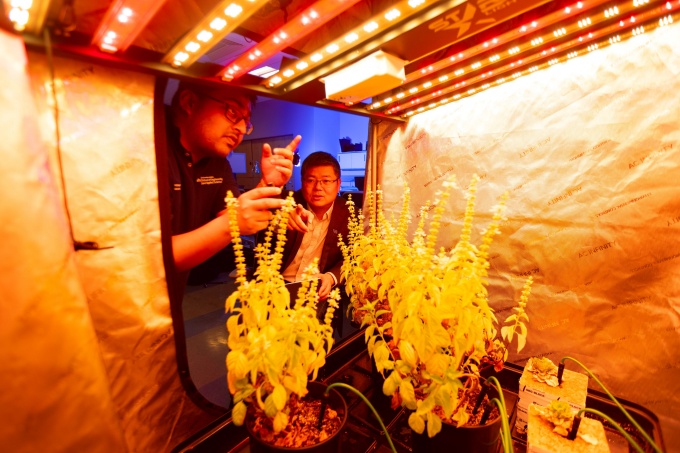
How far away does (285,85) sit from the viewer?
4.16ft

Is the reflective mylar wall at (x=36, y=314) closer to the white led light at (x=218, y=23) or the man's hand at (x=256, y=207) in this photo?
the white led light at (x=218, y=23)

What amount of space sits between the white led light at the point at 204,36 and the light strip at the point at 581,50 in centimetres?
116

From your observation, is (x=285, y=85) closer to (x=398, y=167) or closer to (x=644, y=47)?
(x=398, y=167)

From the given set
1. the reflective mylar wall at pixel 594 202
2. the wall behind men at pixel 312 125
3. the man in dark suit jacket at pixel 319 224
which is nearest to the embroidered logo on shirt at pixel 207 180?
the man in dark suit jacket at pixel 319 224

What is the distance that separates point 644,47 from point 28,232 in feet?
6.89

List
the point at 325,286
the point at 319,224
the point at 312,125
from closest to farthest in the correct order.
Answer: the point at 325,286 → the point at 319,224 → the point at 312,125

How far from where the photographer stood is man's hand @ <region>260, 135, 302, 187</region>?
1357 millimetres

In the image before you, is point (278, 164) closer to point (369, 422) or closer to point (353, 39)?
point (353, 39)

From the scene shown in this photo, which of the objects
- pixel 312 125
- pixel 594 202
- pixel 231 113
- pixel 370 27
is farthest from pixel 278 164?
pixel 312 125

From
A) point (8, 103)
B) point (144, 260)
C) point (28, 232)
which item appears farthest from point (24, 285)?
point (144, 260)

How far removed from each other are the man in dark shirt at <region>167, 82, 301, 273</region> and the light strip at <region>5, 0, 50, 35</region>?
1.65 feet

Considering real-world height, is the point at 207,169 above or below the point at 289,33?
below

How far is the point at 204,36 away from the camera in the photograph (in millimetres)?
877

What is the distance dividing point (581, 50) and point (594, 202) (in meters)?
0.66
